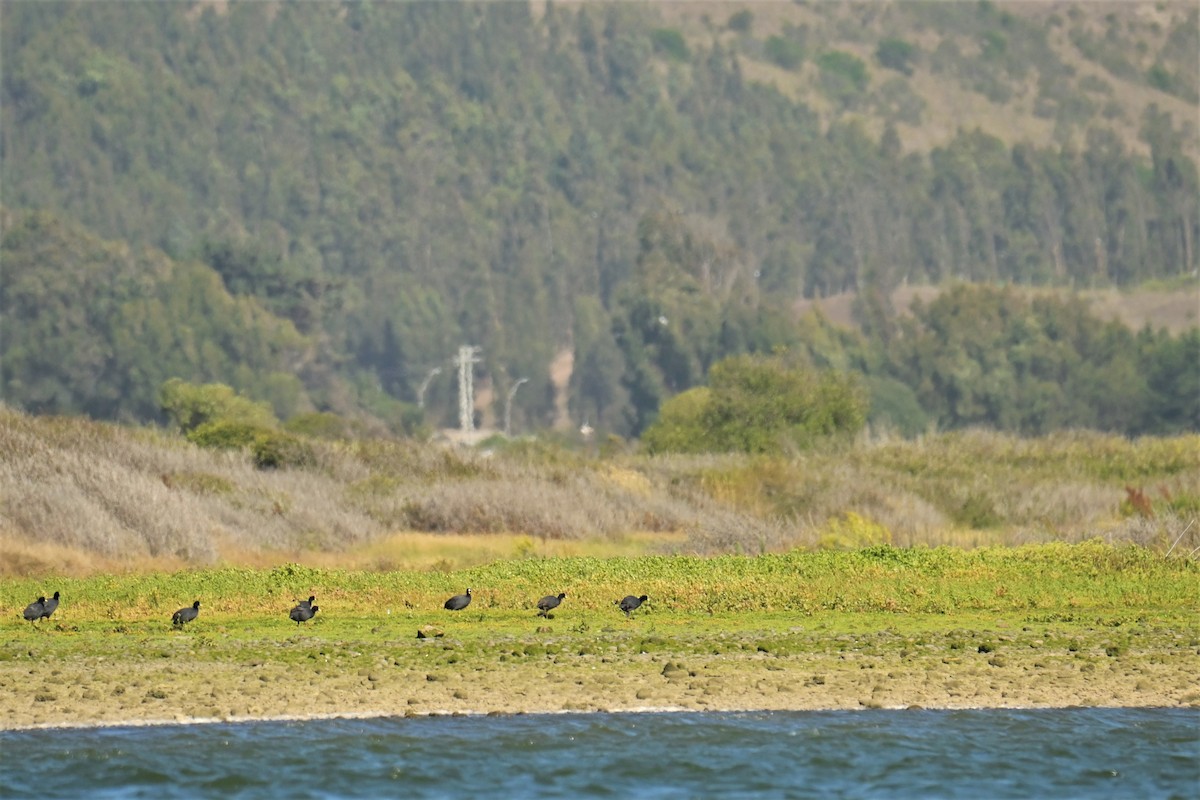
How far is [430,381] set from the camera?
536 feet

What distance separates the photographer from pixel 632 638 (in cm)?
2288

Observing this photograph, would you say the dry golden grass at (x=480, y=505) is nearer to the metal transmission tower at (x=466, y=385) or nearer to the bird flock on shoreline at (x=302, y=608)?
the bird flock on shoreline at (x=302, y=608)

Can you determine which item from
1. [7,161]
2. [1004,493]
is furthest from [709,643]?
[7,161]

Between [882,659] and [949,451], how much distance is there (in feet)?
101

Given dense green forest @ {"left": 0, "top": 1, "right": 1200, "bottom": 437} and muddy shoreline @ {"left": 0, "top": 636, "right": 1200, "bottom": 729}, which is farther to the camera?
dense green forest @ {"left": 0, "top": 1, "right": 1200, "bottom": 437}

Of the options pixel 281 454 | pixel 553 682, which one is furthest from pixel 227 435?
pixel 553 682

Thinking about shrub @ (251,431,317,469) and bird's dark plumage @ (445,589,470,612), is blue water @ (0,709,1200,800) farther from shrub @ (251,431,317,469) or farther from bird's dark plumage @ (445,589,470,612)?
shrub @ (251,431,317,469)

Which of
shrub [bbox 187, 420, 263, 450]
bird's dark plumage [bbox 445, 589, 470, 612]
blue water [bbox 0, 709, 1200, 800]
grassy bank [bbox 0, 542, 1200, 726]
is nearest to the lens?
blue water [bbox 0, 709, 1200, 800]

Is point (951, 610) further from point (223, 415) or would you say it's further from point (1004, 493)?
point (223, 415)

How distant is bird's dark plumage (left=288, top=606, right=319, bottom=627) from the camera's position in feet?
77.5

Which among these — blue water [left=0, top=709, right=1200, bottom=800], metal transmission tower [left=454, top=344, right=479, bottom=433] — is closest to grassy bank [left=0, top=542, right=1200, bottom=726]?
blue water [left=0, top=709, right=1200, bottom=800]

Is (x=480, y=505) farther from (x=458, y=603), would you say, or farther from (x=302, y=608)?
(x=302, y=608)

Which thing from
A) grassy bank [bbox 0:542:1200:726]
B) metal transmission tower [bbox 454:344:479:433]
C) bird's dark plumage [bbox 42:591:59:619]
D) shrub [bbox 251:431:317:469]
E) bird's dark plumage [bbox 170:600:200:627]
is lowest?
metal transmission tower [bbox 454:344:479:433]

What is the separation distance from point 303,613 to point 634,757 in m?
6.52
